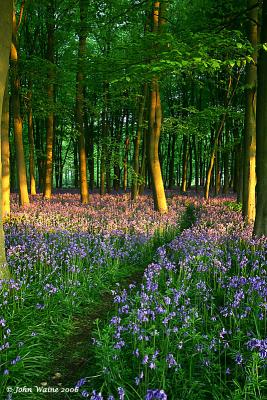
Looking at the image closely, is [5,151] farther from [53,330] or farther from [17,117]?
[53,330]

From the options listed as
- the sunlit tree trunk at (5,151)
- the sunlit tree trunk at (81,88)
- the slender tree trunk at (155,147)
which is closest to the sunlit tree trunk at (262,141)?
the slender tree trunk at (155,147)

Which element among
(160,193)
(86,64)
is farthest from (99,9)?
(160,193)

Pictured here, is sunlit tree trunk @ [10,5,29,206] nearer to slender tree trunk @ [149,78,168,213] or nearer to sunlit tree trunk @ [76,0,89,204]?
sunlit tree trunk @ [76,0,89,204]

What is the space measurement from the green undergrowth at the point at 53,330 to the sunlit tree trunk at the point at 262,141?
316 centimetres

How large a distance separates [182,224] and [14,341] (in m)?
11.0

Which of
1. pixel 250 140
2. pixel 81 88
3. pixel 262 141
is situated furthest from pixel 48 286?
pixel 81 88

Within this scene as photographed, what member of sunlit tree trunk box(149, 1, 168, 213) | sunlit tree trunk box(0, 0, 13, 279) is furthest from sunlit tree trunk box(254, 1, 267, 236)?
sunlit tree trunk box(149, 1, 168, 213)

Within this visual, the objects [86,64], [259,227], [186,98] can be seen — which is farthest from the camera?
[186,98]

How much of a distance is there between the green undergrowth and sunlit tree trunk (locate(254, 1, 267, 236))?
3162 mm

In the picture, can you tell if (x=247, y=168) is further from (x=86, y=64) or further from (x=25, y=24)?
(x=25, y=24)

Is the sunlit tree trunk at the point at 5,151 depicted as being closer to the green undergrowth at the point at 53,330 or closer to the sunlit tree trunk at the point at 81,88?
the sunlit tree trunk at the point at 81,88

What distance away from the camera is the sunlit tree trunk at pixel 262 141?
835cm

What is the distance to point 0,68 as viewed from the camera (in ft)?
20.4

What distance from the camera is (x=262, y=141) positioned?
844 cm
